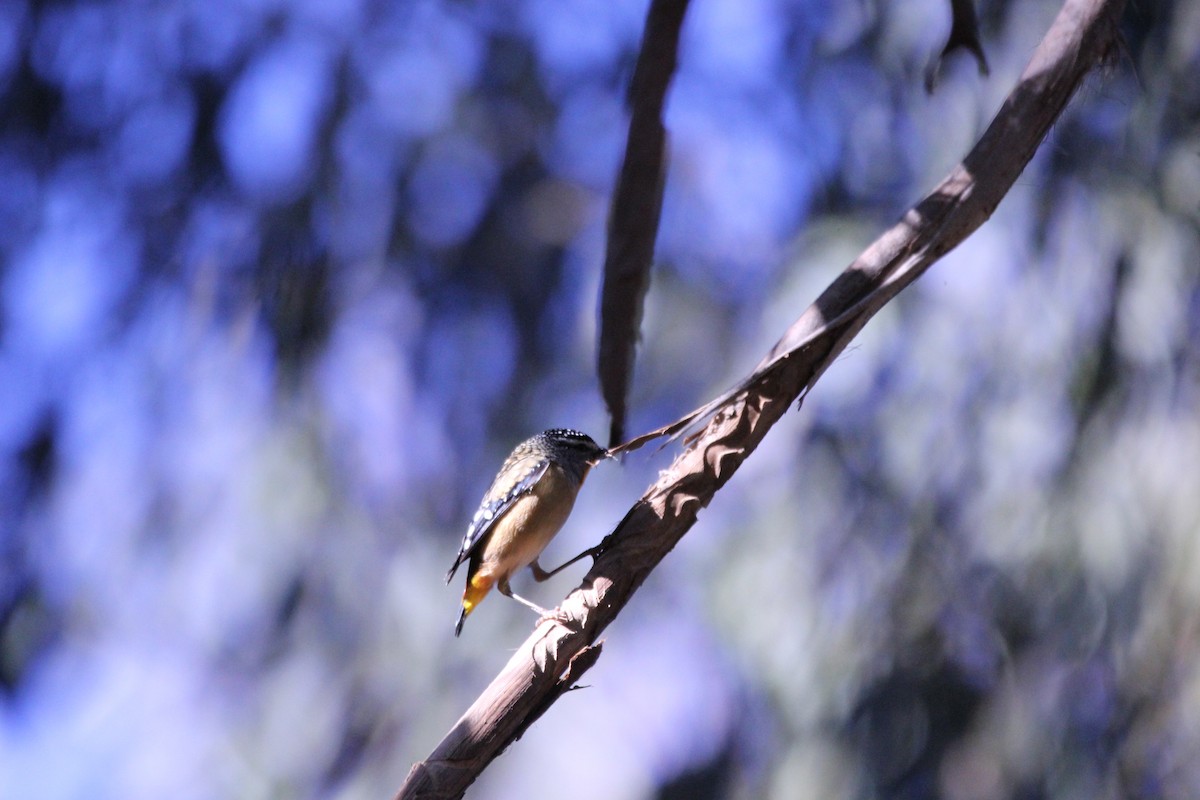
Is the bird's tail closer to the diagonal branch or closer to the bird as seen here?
the bird

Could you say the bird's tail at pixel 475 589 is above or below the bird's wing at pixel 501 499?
below

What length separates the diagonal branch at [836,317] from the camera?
1431mm

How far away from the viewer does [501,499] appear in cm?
244

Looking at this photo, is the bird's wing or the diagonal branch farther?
the bird's wing

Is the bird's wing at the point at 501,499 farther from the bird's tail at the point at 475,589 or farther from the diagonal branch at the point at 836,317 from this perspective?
the diagonal branch at the point at 836,317

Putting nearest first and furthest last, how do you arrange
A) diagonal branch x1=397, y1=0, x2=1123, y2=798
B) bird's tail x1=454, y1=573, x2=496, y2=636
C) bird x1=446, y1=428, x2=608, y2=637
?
diagonal branch x1=397, y1=0, x2=1123, y2=798
bird x1=446, y1=428, x2=608, y2=637
bird's tail x1=454, y1=573, x2=496, y2=636

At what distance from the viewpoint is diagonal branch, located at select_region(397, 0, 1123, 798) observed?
143 centimetres

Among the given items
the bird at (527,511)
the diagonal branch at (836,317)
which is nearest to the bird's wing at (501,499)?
the bird at (527,511)

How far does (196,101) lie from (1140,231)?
→ 10.9 feet

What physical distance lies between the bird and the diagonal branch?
85 cm

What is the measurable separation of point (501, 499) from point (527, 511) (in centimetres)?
12

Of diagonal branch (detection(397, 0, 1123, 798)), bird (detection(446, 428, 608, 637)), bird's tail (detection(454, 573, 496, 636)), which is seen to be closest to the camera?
diagonal branch (detection(397, 0, 1123, 798))

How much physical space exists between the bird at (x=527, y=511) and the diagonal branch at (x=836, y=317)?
0.85m

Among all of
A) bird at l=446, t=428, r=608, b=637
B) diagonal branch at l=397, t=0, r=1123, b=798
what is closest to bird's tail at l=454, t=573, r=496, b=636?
bird at l=446, t=428, r=608, b=637
